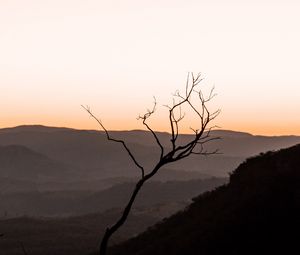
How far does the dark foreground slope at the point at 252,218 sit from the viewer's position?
2012 cm

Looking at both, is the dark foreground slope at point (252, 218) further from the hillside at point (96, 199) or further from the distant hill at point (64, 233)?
the hillside at point (96, 199)

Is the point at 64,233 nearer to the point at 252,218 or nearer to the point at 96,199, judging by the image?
the point at 252,218

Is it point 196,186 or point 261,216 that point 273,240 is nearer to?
point 261,216

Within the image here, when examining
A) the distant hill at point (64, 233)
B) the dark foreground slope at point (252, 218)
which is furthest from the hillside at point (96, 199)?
the dark foreground slope at point (252, 218)

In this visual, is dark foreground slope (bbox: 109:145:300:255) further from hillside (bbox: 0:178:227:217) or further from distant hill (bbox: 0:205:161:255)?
hillside (bbox: 0:178:227:217)

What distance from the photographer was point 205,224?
25828mm

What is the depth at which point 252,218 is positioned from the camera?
2248cm

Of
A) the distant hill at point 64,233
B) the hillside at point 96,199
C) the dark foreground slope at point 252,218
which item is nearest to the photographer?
the dark foreground slope at point 252,218

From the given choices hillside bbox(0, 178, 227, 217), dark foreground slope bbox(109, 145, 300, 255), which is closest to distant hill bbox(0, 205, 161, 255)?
hillside bbox(0, 178, 227, 217)

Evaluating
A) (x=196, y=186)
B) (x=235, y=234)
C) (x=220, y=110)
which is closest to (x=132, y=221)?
(x=196, y=186)

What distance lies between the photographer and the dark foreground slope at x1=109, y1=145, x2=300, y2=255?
20.1 metres

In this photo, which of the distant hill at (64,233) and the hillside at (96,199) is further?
the hillside at (96,199)

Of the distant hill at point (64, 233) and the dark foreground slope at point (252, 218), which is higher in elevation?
the dark foreground slope at point (252, 218)

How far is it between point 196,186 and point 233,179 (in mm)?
125101
